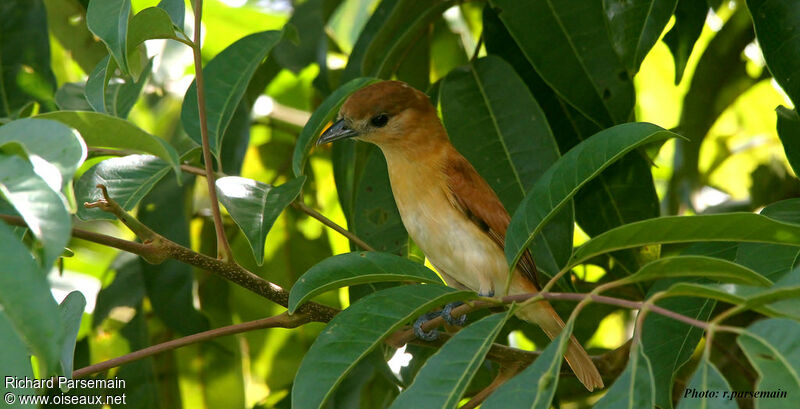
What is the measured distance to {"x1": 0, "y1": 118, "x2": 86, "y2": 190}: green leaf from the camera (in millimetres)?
1256

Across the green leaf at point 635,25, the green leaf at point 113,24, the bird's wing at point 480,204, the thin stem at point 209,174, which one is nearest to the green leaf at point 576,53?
the green leaf at point 635,25

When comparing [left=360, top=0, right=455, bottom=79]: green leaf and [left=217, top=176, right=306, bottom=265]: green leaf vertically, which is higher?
[left=360, top=0, right=455, bottom=79]: green leaf

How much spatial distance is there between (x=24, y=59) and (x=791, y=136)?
236 cm

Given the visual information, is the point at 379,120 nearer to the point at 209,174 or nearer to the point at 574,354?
the point at 574,354

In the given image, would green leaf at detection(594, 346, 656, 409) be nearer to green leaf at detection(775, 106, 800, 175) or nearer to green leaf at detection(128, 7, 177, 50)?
green leaf at detection(775, 106, 800, 175)

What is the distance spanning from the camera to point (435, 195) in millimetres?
3057

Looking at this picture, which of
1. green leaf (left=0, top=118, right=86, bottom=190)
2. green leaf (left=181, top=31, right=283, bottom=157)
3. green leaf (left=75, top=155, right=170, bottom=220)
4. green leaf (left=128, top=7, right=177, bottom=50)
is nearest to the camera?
green leaf (left=0, top=118, right=86, bottom=190)

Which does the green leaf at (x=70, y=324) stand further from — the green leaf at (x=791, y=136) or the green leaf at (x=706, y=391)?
the green leaf at (x=791, y=136)

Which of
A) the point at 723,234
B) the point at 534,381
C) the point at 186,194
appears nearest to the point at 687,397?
the point at 534,381

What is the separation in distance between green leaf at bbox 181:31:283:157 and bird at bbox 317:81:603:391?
70 cm

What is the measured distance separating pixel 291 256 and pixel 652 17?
5.94ft

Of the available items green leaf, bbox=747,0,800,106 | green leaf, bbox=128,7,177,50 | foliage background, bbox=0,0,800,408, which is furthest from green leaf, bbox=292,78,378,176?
green leaf, bbox=747,0,800,106

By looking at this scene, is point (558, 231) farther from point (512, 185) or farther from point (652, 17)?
point (652, 17)

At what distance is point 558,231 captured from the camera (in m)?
2.40
